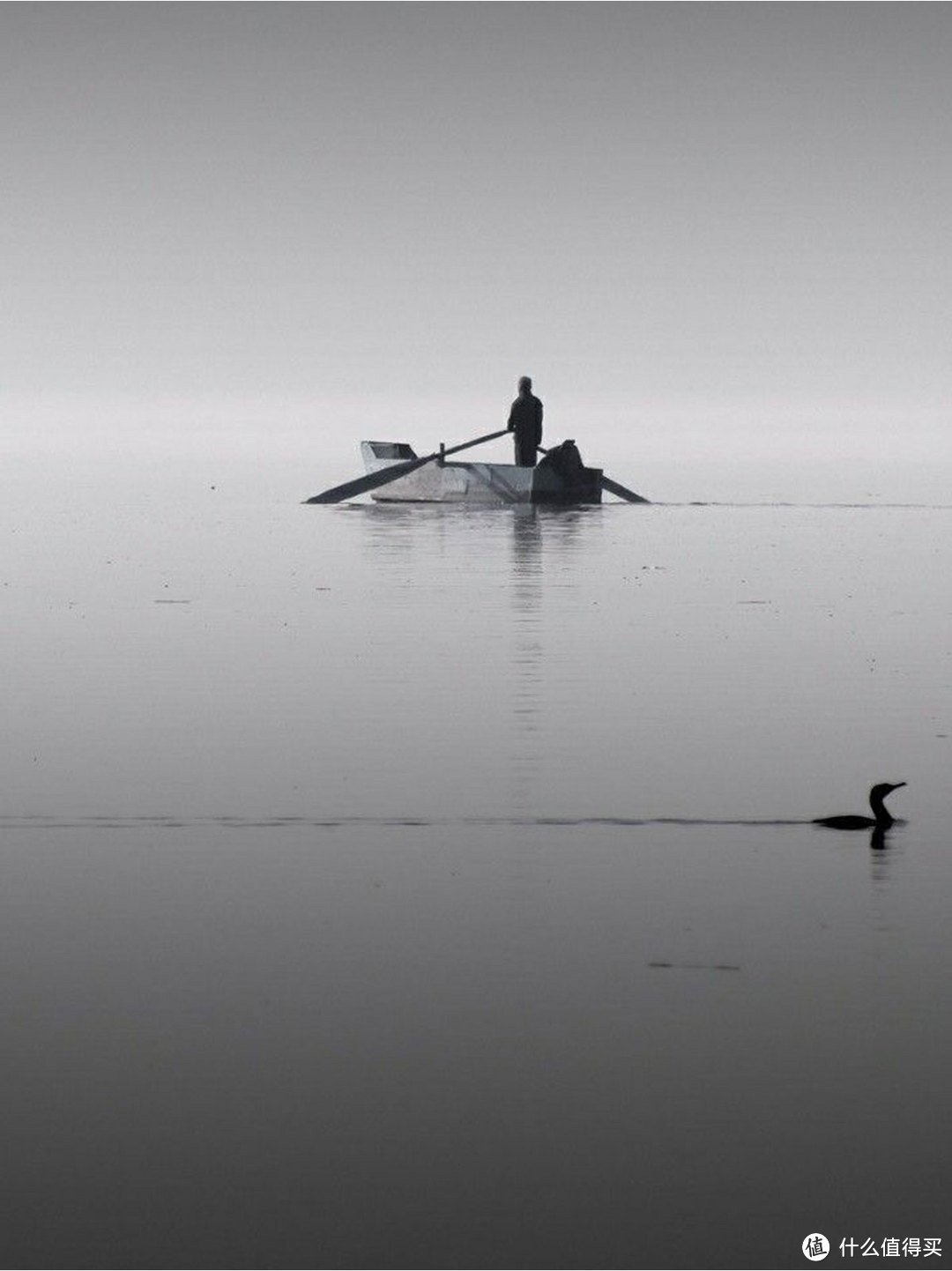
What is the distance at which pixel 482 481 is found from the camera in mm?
68875

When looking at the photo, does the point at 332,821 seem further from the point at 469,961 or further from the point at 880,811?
the point at 469,961

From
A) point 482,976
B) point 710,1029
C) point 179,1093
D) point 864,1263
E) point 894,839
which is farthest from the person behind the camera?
point 894,839

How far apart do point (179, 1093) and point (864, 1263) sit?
2.55m

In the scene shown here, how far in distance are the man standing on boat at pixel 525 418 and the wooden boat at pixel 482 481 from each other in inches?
116

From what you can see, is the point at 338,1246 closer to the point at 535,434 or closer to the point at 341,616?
the point at 341,616

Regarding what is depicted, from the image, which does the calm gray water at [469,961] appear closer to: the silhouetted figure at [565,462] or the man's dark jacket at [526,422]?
the man's dark jacket at [526,422]

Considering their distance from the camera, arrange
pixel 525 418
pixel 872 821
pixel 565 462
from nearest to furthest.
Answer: pixel 872 821 → pixel 525 418 → pixel 565 462

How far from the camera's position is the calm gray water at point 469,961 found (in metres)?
6.83

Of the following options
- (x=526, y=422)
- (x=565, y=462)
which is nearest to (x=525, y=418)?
(x=526, y=422)

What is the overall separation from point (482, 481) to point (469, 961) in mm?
59832

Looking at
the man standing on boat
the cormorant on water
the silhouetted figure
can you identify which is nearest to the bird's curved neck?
the cormorant on water

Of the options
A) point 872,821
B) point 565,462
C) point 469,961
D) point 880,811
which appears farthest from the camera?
point 565,462

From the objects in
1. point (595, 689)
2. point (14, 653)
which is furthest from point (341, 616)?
point (595, 689)

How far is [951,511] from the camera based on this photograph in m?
80.8
